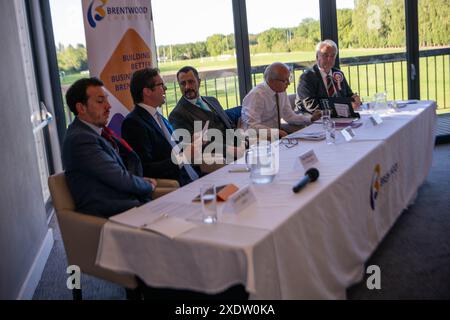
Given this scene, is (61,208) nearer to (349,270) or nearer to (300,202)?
(300,202)

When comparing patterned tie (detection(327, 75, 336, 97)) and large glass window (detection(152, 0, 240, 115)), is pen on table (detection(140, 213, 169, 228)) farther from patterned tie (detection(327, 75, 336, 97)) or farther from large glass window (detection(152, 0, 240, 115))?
large glass window (detection(152, 0, 240, 115))

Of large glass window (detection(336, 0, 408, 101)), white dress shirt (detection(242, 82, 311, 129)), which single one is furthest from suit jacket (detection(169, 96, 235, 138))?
large glass window (detection(336, 0, 408, 101))

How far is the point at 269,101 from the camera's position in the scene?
4000mm

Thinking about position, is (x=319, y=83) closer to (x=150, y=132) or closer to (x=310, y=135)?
(x=310, y=135)

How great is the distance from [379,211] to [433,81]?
151 inches

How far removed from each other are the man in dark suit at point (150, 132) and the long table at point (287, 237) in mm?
544

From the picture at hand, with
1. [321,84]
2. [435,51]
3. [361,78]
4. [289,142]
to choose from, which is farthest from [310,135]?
[435,51]

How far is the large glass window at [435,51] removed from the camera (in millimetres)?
5676

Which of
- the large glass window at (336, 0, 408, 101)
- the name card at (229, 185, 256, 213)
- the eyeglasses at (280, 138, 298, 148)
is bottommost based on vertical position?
the name card at (229, 185, 256, 213)

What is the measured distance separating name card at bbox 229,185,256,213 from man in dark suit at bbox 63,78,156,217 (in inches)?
25.4

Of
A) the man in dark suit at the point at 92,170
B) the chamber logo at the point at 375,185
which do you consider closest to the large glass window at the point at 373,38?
the chamber logo at the point at 375,185

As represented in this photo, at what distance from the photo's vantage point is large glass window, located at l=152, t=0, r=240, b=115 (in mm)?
5078

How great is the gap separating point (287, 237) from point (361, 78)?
15.5 feet
